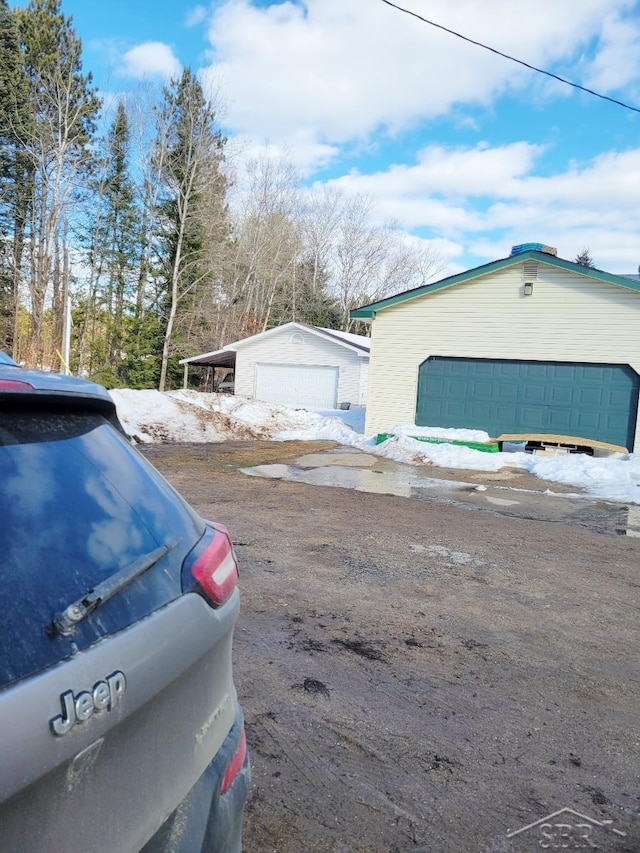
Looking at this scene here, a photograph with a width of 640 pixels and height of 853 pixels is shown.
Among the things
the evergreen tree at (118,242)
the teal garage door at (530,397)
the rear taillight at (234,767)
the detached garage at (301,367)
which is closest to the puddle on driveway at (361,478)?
the teal garage door at (530,397)

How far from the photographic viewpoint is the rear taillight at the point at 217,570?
1.56 meters

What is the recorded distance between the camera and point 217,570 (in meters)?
1.64

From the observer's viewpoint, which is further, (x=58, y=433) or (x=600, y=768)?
(x=600, y=768)

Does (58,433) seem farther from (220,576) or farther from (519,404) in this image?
(519,404)

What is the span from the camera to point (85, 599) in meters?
1.17

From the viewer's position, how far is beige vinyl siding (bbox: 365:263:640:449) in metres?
15.9

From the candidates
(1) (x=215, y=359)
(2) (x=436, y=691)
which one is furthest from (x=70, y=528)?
(1) (x=215, y=359)

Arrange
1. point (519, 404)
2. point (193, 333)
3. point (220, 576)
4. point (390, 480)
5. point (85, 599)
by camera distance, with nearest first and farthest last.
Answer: point (85, 599), point (220, 576), point (390, 480), point (519, 404), point (193, 333)

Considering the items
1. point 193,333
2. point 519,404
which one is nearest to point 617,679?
point 519,404

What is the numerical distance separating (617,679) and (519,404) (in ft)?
45.3

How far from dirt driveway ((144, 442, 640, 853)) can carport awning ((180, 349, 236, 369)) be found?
74.3 ft

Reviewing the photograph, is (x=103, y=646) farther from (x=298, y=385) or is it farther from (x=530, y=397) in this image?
(x=298, y=385)

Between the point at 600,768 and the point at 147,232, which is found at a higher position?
the point at 147,232

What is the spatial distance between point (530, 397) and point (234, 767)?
53.6ft
